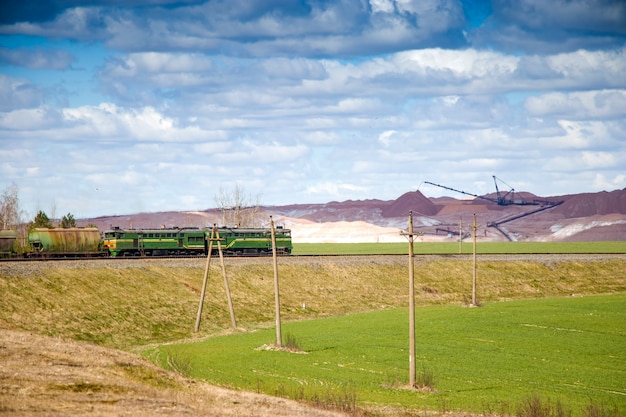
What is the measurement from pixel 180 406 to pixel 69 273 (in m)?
35.7

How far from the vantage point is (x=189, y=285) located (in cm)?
6875

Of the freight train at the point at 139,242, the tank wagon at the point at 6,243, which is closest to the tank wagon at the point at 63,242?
the freight train at the point at 139,242

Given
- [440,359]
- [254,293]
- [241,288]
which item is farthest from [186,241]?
[440,359]

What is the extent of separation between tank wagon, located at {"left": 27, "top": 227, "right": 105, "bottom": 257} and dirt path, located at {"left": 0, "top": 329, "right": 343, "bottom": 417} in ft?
146

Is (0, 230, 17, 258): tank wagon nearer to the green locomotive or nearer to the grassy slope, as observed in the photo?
the green locomotive

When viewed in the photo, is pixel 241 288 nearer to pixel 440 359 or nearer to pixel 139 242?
pixel 139 242

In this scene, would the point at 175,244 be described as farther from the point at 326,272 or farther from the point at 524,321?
the point at 524,321

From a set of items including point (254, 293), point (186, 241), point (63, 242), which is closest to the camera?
point (254, 293)

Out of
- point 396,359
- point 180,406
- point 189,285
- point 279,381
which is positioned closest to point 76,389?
point 180,406

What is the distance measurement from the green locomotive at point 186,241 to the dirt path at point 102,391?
144 feet

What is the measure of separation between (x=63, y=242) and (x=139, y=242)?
6989 mm

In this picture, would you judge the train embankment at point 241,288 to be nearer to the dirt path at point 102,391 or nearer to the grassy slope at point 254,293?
the grassy slope at point 254,293

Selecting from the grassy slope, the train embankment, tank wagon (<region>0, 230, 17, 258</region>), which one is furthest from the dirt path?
tank wagon (<region>0, 230, 17, 258</region>)

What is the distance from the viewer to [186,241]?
284 ft
